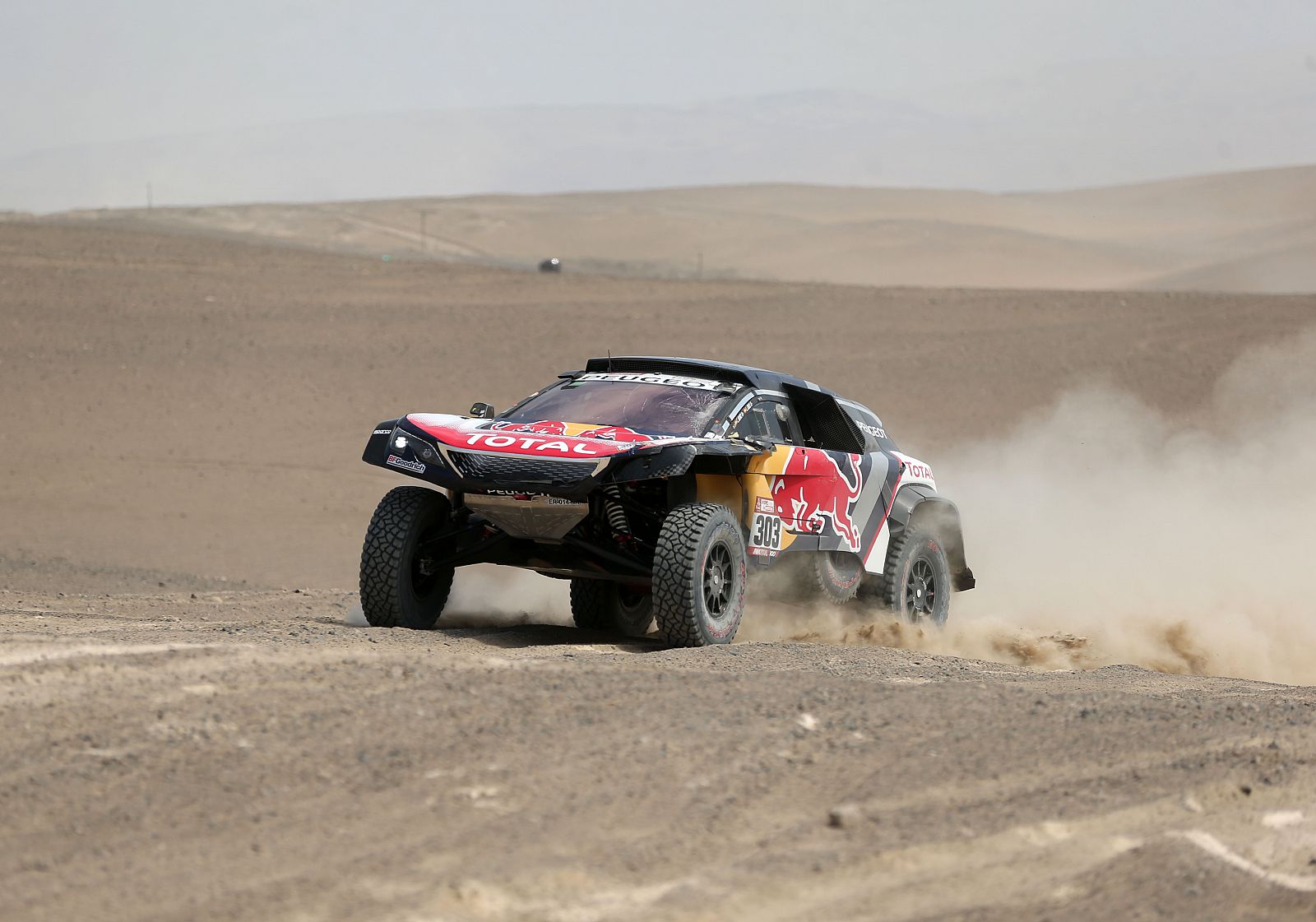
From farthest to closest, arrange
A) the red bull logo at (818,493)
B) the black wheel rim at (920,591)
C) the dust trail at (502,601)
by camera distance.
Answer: the black wheel rim at (920,591)
the dust trail at (502,601)
the red bull logo at (818,493)

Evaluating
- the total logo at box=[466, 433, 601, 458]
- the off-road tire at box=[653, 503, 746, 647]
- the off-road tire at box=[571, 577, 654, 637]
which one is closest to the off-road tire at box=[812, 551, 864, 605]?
the off-road tire at box=[571, 577, 654, 637]

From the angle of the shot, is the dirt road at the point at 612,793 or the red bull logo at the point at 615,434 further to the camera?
the red bull logo at the point at 615,434

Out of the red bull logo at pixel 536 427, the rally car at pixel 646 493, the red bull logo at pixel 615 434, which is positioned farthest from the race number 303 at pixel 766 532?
the red bull logo at pixel 536 427

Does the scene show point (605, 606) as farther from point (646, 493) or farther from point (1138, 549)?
point (1138, 549)

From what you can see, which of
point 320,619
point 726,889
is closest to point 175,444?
point 320,619

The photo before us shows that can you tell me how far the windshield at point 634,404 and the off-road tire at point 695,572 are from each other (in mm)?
692

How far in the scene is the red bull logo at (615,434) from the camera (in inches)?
354

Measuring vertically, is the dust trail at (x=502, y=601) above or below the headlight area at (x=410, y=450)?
below

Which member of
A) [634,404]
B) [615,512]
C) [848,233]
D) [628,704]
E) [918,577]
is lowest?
[918,577]

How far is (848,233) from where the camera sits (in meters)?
83.4

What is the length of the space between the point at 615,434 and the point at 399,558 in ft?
4.63

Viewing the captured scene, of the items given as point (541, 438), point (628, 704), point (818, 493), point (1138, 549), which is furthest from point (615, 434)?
point (1138, 549)

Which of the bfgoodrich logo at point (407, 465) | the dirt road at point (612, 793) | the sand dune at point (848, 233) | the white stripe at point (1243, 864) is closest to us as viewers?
the dirt road at point (612, 793)

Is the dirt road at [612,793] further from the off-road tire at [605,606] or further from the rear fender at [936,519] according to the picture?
the rear fender at [936,519]
